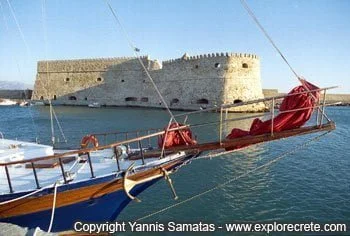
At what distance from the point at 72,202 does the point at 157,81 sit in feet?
135

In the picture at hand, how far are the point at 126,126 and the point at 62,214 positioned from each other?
822 inches

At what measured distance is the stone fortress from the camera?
40.7 meters

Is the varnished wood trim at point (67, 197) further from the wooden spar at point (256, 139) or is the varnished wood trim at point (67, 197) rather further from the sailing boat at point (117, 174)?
the wooden spar at point (256, 139)

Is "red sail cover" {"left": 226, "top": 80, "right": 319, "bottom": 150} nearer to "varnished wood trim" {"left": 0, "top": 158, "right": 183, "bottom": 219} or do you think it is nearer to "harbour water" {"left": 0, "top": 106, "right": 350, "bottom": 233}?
"varnished wood trim" {"left": 0, "top": 158, "right": 183, "bottom": 219}

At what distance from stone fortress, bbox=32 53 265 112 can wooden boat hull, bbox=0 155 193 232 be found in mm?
32585

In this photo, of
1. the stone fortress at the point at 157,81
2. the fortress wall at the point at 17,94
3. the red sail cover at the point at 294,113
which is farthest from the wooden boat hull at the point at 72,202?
the fortress wall at the point at 17,94

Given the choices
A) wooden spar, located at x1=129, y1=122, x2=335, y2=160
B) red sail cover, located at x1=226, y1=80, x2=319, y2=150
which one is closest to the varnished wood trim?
wooden spar, located at x1=129, y1=122, x2=335, y2=160

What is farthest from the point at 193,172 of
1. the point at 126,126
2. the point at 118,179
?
the point at 126,126

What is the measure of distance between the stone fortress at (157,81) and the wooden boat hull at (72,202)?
32.6 meters

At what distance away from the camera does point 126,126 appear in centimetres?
2719

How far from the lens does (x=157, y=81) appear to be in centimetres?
4681

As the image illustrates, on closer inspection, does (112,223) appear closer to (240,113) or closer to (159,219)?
(159,219)

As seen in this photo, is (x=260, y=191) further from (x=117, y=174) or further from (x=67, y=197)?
(x=67, y=197)

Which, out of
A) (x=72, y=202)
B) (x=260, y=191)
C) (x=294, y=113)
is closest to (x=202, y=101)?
(x=260, y=191)
